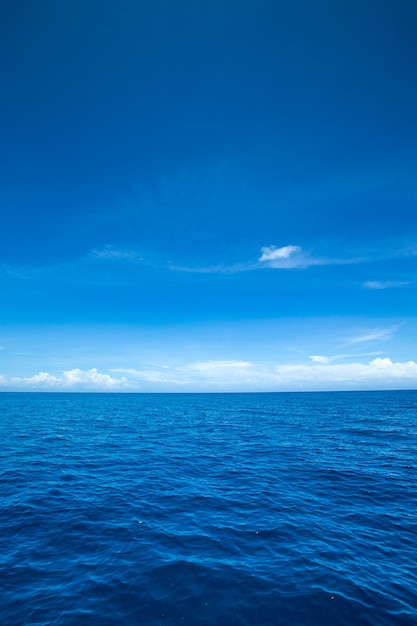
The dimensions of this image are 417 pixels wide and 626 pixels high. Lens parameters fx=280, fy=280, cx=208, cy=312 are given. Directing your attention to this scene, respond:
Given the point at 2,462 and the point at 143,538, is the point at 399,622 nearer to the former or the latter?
the point at 143,538

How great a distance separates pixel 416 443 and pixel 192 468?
30.1 m

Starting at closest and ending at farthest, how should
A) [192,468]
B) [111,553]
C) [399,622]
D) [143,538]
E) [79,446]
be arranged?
[399,622] → [111,553] → [143,538] → [192,468] → [79,446]

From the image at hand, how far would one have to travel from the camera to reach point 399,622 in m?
9.60

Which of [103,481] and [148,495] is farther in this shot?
[103,481]

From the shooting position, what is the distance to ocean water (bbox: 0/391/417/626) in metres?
10.1

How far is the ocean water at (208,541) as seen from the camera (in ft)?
33.2

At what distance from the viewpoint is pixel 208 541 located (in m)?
14.1

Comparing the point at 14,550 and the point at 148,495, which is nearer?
the point at 14,550

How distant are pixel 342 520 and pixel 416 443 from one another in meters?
27.7

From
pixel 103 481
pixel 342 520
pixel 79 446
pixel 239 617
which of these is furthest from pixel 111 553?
pixel 79 446

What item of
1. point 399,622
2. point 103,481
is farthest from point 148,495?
point 399,622

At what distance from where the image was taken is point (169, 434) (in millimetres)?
44188

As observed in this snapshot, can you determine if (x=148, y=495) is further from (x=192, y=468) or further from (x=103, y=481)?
(x=192, y=468)

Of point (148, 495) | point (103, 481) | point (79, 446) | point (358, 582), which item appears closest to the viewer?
point (358, 582)
